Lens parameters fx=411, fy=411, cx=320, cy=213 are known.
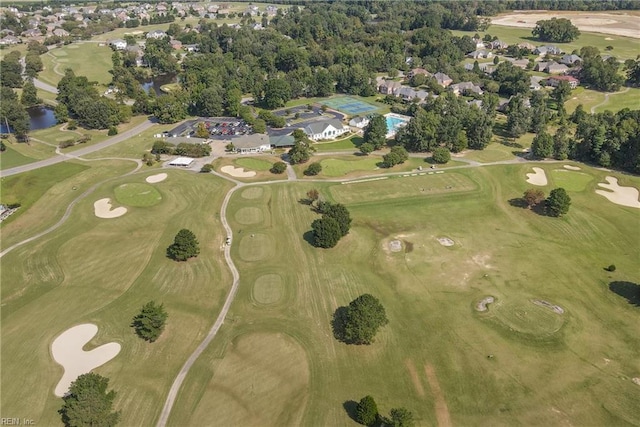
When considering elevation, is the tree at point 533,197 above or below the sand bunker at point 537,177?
above

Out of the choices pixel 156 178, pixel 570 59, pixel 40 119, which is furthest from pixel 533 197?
pixel 40 119

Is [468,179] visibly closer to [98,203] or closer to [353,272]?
[353,272]

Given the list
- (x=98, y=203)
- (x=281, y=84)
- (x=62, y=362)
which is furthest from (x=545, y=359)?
(x=281, y=84)

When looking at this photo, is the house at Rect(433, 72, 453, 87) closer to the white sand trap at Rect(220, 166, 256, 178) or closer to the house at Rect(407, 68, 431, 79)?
the house at Rect(407, 68, 431, 79)

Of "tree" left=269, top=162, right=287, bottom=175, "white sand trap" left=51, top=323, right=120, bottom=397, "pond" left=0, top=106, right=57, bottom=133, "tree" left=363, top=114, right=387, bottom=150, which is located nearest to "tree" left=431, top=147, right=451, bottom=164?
"tree" left=363, top=114, right=387, bottom=150

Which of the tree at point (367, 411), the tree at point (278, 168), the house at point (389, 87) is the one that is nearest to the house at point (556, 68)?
the house at point (389, 87)

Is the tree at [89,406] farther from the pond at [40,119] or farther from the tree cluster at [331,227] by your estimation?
the pond at [40,119]
